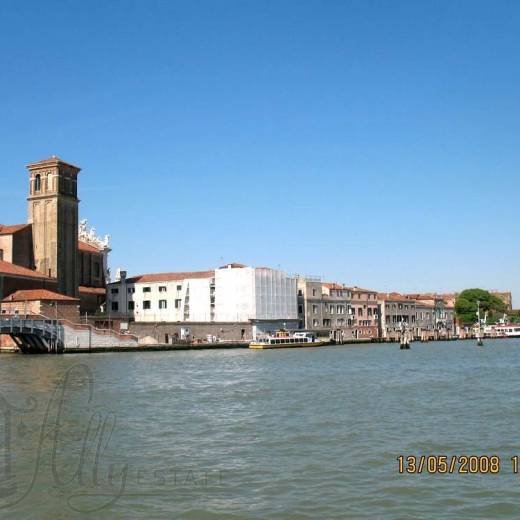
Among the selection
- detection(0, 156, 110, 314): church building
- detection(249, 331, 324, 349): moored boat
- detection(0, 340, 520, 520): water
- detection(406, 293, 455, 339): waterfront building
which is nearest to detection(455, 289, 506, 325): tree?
detection(406, 293, 455, 339): waterfront building

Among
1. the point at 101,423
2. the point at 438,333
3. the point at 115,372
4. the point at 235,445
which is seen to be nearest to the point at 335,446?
the point at 235,445

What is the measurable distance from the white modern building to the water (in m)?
49.6

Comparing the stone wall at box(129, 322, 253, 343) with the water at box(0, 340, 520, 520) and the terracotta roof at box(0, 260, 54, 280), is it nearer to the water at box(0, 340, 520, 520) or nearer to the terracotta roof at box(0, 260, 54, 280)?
the terracotta roof at box(0, 260, 54, 280)

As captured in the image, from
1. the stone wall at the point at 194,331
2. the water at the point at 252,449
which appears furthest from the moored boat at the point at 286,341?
the water at the point at 252,449

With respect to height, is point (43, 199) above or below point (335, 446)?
above

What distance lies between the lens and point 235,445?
14555 millimetres

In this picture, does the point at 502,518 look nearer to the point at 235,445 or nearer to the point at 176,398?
the point at 235,445

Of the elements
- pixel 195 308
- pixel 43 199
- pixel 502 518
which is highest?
pixel 43 199

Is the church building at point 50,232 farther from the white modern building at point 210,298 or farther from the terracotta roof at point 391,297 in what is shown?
the terracotta roof at point 391,297

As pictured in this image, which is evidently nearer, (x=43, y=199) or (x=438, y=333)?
(x=43, y=199)

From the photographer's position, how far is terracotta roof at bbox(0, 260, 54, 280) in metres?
61.7

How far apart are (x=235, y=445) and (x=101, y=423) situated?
4668 millimetres

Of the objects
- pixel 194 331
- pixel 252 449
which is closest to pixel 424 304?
pixel 194 331

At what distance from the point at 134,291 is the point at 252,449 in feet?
220
